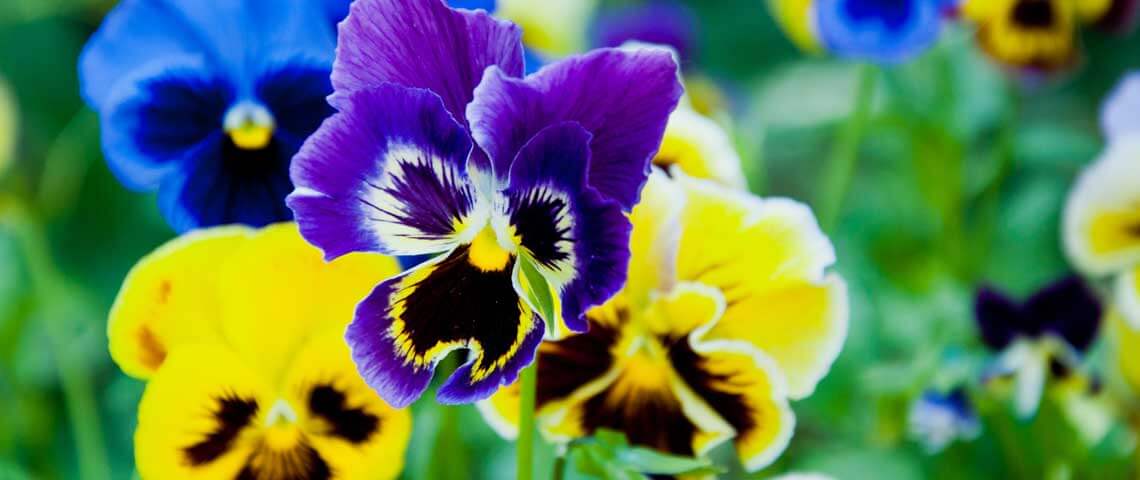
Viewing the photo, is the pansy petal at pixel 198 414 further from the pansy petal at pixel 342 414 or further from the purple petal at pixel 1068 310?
the purple petal at pixel 1068 310

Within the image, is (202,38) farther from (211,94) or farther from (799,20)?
(799,20)

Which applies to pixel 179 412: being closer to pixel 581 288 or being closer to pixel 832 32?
pixel 581 288

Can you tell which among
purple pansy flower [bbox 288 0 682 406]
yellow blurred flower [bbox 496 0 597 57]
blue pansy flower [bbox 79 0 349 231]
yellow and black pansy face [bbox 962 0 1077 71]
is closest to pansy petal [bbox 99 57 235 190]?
blue pansy flower [bbox 79 0 349 231]

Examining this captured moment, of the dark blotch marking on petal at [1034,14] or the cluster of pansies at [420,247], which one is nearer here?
the cluster of pansies at [420,247]

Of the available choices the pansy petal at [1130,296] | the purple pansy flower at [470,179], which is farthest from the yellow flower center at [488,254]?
the pansy petal at [1130,296]

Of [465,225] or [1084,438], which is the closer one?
[465,225]

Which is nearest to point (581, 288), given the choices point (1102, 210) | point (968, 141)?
point (1102, 210)

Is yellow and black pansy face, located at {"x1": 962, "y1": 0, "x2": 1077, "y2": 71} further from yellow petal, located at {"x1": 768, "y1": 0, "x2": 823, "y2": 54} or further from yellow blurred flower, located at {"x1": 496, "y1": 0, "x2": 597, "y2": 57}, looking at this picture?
yellow blurred flower, located at {"x1": 496, "y1": 0, "x2": 597, "y2": 57}
